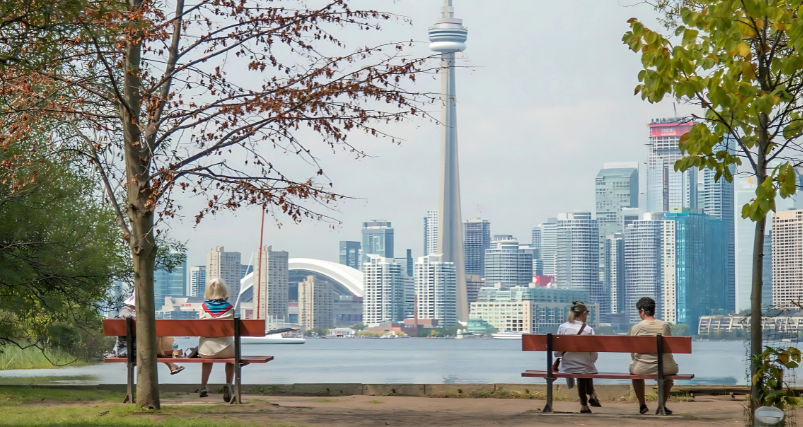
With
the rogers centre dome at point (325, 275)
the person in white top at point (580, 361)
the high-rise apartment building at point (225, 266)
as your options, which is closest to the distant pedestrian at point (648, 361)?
the person in white top at point (580, 361)

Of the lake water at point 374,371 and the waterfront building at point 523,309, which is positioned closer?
the lake water at point 374,371

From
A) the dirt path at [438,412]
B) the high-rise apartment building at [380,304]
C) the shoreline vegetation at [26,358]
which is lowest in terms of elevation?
the high-rise apartment building at [380,304]

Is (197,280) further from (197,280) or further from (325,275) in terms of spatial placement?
(325,275)

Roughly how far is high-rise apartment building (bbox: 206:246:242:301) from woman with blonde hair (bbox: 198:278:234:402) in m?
129

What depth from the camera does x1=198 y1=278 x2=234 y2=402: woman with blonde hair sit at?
877cm

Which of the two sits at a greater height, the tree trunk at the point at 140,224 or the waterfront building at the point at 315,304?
the tree trunk at the point at 140,224

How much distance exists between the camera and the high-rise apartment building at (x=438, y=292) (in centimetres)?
19125

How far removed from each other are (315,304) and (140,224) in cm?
15782

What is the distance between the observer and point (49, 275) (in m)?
11.7

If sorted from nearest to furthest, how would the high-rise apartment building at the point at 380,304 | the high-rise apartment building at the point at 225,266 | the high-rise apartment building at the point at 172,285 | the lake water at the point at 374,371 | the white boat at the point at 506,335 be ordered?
1. the lake water at the point at 374,371
2. the high-rise apartment building at the point at 225,266
3. the white boat at the point at 506,335
4. the high-rise apartment building at the point at 172,285
5. the high-rise apartment building at the point at 380,304

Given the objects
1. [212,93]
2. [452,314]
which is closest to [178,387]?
[212,93]

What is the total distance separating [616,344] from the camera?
8.13 metres

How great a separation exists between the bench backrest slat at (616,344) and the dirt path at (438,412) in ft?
1.80

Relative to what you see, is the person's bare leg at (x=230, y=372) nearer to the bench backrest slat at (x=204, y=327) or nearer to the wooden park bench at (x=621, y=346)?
the bench backrest slat at (x=204, y=327)
